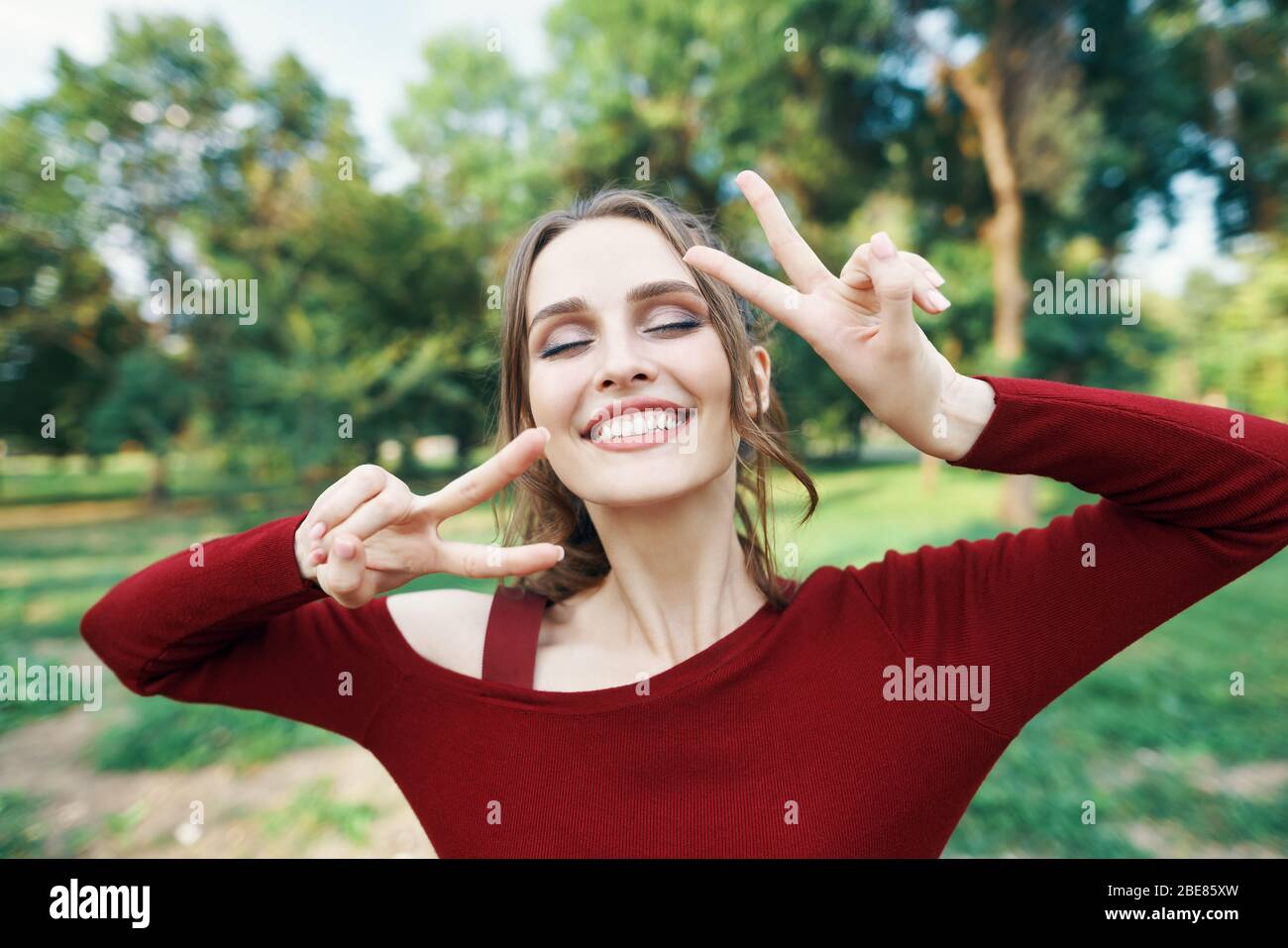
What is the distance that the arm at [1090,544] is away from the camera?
3.89 ft

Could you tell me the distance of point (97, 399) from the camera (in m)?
15.2

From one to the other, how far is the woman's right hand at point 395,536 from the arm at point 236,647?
6.0 inches

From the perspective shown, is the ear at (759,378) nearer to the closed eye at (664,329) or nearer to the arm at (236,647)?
the closed eye at (664,329)

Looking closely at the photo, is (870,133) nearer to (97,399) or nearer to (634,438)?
(634,438)

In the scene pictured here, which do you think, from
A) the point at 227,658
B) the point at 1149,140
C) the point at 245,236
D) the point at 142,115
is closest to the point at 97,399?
the point at 245,236

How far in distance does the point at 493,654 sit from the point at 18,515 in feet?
56.2

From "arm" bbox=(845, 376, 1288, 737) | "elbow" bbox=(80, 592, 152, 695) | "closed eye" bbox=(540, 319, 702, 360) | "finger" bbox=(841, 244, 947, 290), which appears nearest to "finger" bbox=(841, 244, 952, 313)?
"finger" bbox=(841, 244, 947, 290)

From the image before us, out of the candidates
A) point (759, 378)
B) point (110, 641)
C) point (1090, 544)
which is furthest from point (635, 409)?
point (110, 641)

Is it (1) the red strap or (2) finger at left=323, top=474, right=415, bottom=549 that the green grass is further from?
(2) finger at left=323, top=474, right=415, bottom=549

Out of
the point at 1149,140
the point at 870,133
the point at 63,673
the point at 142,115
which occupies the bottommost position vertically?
the point at 63,673

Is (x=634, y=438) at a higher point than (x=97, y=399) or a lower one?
lower

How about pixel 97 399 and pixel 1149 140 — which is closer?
pixel 1149 140

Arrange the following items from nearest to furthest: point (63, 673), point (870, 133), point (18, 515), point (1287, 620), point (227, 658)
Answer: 1. point (227, 658)
2. point (63, 673)
3. point (1287, 620)
4. point (870, 133)
5. point (18, 515)

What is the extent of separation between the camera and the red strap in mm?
1395
